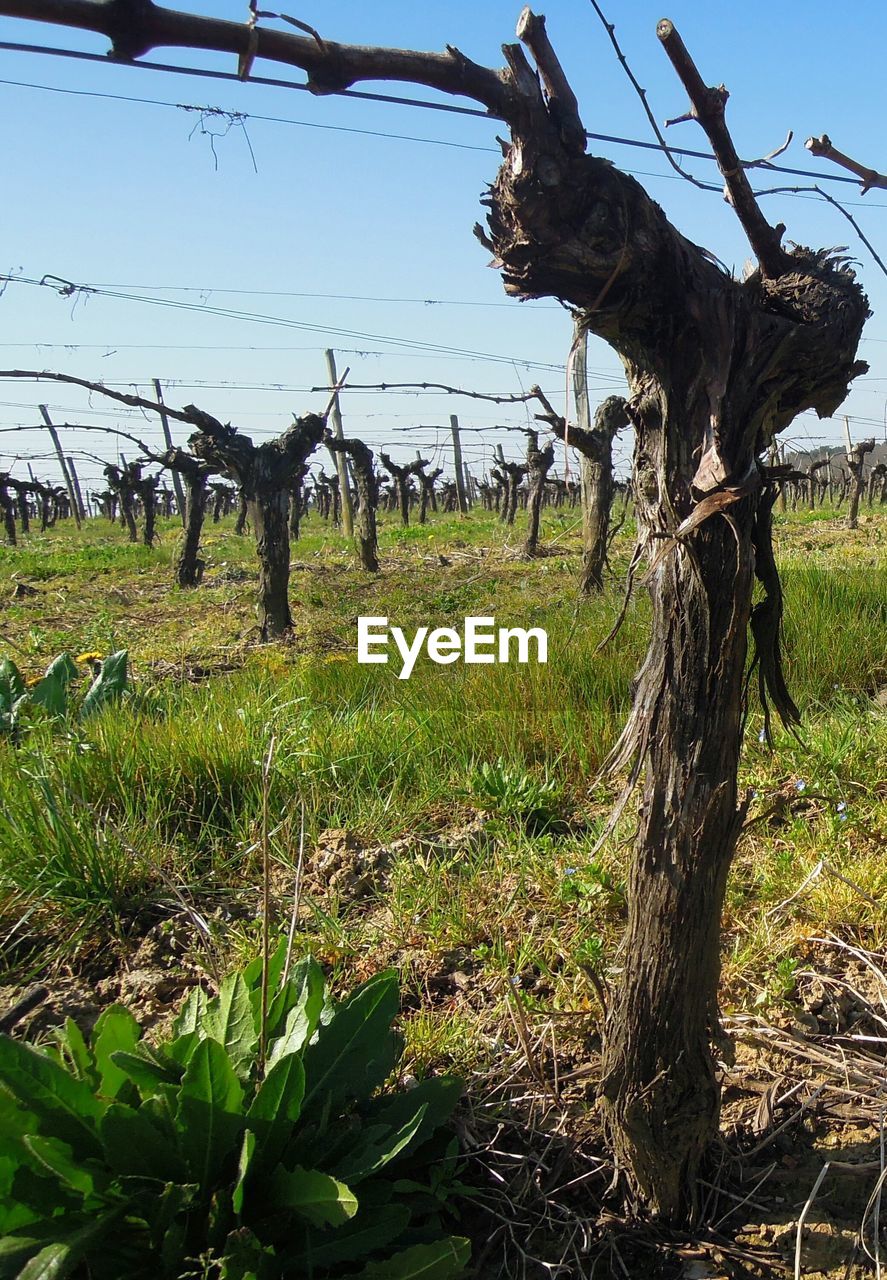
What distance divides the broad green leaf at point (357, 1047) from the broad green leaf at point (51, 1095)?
434mm

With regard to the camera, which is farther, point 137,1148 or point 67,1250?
point 137,1148

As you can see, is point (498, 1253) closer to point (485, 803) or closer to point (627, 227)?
point (485, 803)

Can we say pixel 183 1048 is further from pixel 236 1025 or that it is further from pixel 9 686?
pixel 9 686

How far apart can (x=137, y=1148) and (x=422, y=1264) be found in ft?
1.85

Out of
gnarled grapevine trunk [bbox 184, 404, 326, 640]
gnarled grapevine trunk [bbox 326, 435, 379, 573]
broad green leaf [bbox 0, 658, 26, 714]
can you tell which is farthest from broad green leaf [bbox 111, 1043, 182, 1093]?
gnarled grapevine trunk [bbox 326, 435, 379, 573]

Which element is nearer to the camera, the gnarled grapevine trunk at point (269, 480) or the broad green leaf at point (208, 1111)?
the broad green leaf at point (208, 1111)

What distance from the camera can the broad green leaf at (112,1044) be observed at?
174 cm

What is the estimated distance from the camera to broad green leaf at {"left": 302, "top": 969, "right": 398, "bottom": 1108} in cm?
187

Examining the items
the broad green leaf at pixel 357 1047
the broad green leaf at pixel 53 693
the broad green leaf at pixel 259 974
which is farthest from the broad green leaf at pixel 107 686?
the broad green leaf at pixel 357 1047

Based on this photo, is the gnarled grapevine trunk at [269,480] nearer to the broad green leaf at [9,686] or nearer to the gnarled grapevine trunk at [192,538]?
the gnarled grapevine trunk at [192,538]

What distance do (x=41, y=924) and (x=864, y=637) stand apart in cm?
416

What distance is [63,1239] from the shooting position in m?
1.50

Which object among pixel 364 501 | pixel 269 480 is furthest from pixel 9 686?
pixel 364 501

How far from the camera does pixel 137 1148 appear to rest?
1.59m
